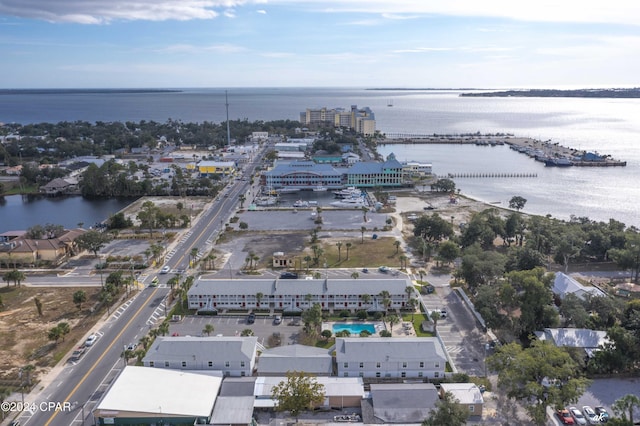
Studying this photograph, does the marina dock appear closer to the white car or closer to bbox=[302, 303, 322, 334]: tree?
bbox=[302, 303, 322, 334]: tree

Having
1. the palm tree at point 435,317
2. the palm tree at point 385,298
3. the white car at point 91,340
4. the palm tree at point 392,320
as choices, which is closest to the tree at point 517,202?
the palm tree at point 385,298

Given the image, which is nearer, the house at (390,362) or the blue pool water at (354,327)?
the house at (390,362)

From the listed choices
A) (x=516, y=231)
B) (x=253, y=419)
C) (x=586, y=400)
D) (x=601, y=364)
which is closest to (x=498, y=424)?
(x=586, y=400)

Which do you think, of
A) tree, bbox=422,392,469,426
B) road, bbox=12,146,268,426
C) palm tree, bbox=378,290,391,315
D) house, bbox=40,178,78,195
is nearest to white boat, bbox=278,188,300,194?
road, bbox=12,146,268,426

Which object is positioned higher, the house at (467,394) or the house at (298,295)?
the house at (298,295)

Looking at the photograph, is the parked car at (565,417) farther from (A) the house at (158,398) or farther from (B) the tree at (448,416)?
(A) the house at (158,398)

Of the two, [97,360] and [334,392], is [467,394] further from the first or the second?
[97,360]
